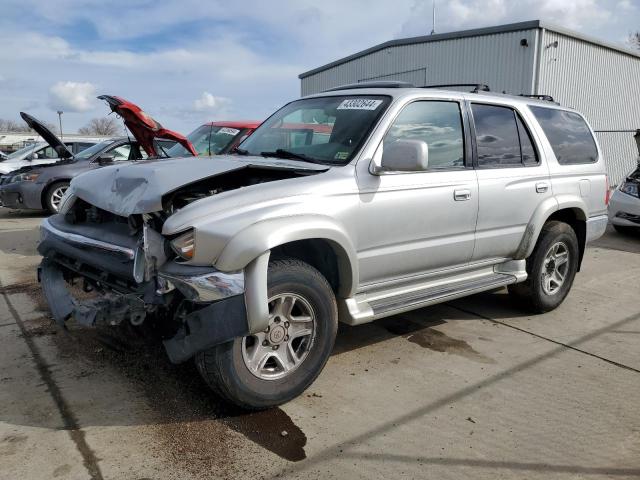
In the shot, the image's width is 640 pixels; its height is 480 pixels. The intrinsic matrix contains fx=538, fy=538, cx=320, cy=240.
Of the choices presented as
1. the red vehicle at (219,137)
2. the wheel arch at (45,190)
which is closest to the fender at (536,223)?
the red vehicle at (219,137)

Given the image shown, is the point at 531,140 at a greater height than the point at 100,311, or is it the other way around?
the point at 531,140

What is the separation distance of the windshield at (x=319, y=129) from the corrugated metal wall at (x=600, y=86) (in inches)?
489

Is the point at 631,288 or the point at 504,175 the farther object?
the point at 631,288

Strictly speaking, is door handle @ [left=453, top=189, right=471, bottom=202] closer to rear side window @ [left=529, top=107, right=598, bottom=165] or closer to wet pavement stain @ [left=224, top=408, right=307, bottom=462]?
rear side window @ [left=529, top=107, right=598, bottom=165]

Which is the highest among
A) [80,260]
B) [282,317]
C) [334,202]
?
[334,202]

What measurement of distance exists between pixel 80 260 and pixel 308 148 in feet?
5.76

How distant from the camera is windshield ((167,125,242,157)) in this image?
830 cm

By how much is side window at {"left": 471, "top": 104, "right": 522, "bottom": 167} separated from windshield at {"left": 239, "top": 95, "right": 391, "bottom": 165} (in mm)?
973

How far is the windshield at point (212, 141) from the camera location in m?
8.30

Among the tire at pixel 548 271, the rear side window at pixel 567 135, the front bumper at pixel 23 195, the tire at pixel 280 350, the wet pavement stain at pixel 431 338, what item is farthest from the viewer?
the front bumper at pixel 23 195

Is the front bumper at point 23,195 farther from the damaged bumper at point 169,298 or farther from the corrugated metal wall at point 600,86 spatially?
the corrugated metal wall at point 600,86

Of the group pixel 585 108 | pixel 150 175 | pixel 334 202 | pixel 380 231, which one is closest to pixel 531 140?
pixel 380 231

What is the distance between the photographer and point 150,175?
320 cm

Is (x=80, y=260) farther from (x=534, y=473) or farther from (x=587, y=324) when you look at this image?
(x=587, y=324)
